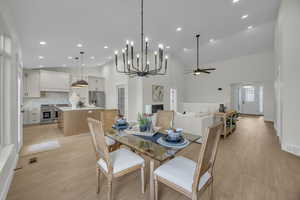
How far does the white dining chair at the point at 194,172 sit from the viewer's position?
1135mm

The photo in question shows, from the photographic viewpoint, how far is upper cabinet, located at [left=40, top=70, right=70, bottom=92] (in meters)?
5.87

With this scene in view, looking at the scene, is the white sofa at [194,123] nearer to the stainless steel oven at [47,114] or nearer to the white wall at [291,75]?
the white wall at [291,75]

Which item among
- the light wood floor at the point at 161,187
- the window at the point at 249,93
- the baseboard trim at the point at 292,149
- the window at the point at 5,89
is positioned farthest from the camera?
the window at the point at 249,93

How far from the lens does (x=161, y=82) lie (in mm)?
6211

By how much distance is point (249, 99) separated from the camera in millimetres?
9148

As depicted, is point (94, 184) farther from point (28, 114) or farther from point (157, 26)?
point (28, 114)

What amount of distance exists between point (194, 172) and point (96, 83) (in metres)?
6.91

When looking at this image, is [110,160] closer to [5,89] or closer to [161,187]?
[161,187]

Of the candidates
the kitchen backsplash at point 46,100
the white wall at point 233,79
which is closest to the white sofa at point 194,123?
the white wall at point 233,79

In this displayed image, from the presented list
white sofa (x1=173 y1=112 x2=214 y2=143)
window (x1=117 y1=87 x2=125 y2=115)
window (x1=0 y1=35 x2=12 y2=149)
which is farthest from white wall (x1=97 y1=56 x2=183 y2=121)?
window (x1=0 y1=35 x2=12 y2=149)

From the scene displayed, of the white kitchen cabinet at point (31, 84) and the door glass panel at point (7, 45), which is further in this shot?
the white kitchen cabinet at point (31, 84)

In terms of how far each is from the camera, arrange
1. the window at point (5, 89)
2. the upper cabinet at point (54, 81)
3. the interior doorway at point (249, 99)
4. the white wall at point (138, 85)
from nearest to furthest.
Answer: the window at point (5, 89)
the white wall at point (138, 85)
the upper cabinet at point (54, 81)
the interior doorway at point (249, 99)

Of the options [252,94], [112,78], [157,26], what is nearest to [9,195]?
[157,26]

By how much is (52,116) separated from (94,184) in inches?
237
